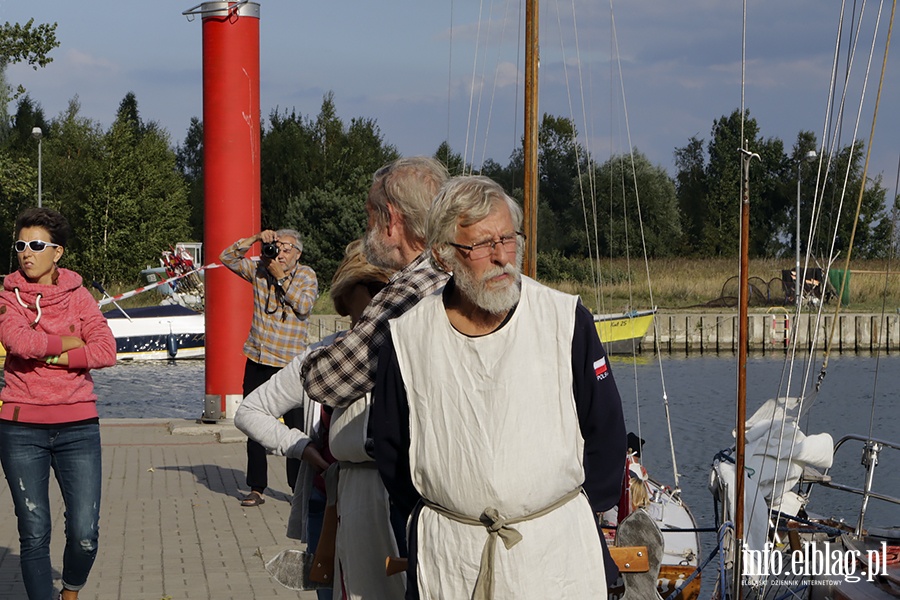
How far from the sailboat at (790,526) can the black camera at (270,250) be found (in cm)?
313

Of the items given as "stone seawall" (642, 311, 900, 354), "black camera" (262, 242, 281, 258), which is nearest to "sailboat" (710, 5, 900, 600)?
"black camera" (262, 242, 281, 258)

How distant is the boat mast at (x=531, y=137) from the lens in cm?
1104

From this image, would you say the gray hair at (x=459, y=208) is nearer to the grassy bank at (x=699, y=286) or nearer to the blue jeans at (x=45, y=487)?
the blue jeans at (x=45, y=487)

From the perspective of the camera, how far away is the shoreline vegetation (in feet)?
144

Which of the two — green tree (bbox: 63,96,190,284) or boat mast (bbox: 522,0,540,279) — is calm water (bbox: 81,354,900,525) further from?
green tree (bbox: 63,96,190,284)

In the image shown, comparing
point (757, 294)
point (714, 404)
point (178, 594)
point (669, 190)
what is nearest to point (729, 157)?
point (669, 190)

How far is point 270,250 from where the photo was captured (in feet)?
27.2

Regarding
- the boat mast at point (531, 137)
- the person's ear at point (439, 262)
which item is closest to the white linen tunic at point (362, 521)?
the person's ear at point (439, 262)

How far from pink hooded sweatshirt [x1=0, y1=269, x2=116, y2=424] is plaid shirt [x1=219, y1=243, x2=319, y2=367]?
2.90m

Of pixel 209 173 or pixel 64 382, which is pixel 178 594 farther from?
pixel 209 173

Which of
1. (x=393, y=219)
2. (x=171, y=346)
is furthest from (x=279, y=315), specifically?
(x=171, y=346)

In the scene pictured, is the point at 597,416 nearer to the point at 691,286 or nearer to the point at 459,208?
the point at 459,208

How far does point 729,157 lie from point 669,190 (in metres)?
9.83

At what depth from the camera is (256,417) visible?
162 inches
